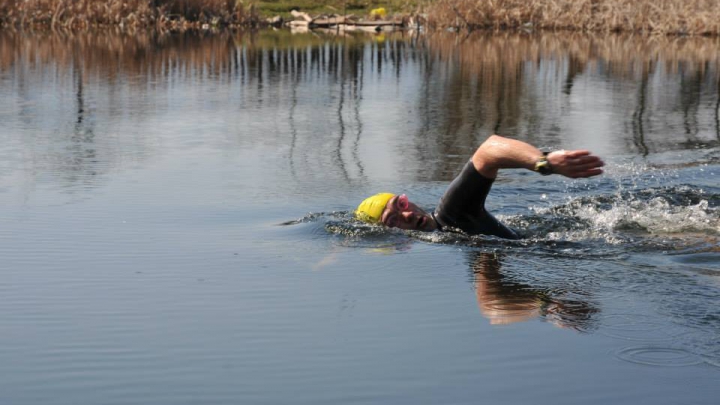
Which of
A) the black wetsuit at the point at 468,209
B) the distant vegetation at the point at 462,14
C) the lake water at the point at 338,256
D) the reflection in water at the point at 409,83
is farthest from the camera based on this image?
the distant vegetation at the point at 462,14

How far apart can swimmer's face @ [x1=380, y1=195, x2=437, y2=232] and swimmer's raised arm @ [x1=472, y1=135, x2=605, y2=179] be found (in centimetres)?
99

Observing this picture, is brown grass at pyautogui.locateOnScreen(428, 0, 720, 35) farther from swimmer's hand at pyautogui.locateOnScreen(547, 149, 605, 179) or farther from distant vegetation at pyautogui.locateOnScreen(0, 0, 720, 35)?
swimmer's hand at pyautogui.locateOnScreen(547, 149, 605, 179)

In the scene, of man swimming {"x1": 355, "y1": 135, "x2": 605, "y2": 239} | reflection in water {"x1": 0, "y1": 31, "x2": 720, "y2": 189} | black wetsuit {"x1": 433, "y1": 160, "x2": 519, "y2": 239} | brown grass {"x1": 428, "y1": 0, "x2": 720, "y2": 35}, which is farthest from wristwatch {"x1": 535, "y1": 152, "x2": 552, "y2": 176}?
brown grass {"x1": 428, "y1": 0, "x2": 720, "y2": 35}

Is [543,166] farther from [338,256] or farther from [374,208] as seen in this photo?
[374,208]

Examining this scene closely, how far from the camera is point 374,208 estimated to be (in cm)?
970

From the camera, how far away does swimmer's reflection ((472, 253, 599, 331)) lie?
23.1 ft

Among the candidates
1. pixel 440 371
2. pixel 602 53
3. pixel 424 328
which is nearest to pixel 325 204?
pixel 424 328

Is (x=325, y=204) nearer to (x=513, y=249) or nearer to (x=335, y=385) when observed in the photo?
(x=513, y=249)

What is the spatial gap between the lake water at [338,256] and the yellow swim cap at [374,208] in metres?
0.13

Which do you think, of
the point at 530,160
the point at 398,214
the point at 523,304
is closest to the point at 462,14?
the point at 398,214

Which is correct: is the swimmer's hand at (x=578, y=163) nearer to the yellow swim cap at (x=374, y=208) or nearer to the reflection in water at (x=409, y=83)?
the yellow swim cap at (x=374, y=208)

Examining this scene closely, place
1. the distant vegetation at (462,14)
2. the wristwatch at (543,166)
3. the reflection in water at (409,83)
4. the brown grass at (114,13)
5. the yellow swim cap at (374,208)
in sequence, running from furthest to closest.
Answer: the brown grass at (114,13)
the distant vegetation at (462,14)
the reflection in water at (409,83)
the yellow swim cap at (374,208)
the wristwatch at (543,166)

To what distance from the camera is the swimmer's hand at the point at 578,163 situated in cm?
705

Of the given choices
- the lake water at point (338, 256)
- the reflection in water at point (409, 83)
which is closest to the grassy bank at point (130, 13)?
the reflection in water at point (409, 83)
